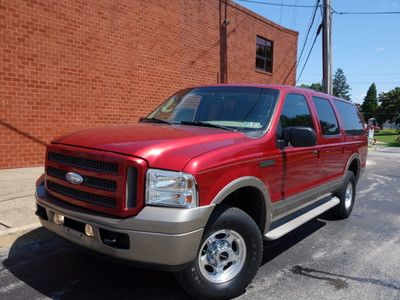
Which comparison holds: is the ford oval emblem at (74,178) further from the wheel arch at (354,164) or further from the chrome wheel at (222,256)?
the wheel arch at (354,164)

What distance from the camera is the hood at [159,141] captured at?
3.40 metres

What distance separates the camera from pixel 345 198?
23.0ft

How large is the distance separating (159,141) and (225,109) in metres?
1.47

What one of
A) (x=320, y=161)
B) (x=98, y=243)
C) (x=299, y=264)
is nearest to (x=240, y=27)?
(x=320, y=161)

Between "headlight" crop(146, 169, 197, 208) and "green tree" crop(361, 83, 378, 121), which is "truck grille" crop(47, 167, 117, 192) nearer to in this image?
"headlight" crop(146, 169, 197, 208)

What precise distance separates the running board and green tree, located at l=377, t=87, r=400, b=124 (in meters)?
84.5

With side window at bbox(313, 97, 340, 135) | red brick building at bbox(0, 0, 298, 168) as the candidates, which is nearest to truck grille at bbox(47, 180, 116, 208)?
side window at bbox(313, 97, 340, 135)

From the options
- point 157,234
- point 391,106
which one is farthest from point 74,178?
point 391,106

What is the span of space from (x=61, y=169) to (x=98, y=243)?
0.85 metres

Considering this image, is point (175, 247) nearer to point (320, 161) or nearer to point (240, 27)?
point (320, 161)

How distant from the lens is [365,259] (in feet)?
17.1

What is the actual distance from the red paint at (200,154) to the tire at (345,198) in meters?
1.82

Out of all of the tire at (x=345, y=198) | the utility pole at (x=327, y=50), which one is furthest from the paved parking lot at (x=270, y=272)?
the utility pole at (x=327, y=50)

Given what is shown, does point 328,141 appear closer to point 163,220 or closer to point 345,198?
point 345,198
